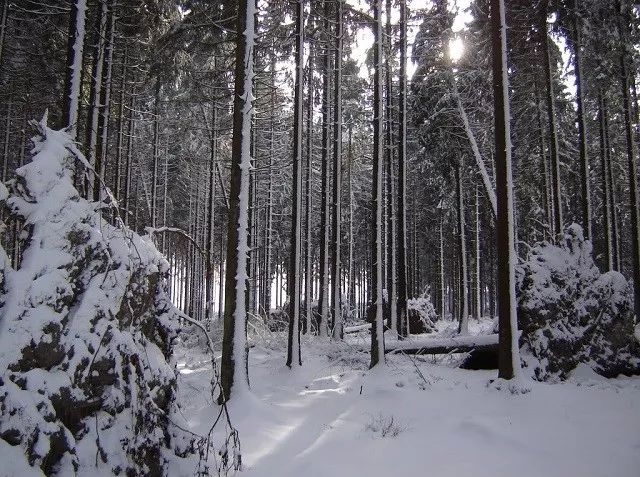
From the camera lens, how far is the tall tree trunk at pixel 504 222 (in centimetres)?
840

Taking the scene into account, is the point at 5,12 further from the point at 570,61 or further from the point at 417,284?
the point at 417,284

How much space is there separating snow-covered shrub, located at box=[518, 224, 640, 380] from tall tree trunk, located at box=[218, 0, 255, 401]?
6.38 metres

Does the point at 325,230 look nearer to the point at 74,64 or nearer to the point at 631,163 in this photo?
the point at 74,64

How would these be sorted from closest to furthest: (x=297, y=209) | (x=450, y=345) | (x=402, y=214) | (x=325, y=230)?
(x=450, y=345)
(x=297, y=209)
(x=402, y=214)
(x=325, y=230)

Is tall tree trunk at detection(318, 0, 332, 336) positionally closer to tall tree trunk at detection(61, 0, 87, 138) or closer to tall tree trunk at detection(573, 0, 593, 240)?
tall tree trunk at detection(61, 0, 87, 138)

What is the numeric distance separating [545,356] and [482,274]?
97.7ft

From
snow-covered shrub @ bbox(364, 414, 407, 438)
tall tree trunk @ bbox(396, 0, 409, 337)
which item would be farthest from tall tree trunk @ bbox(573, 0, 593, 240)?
snow-covered shrub @ bbox(364, 414, 407, 438)

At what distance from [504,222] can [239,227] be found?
5465 millimetres

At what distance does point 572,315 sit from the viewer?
9898 millimetres

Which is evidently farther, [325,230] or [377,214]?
[325,230]

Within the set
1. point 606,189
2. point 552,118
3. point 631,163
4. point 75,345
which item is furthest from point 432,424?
point 606,189

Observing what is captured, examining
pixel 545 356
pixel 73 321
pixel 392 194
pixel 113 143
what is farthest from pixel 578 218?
pixel 73 321

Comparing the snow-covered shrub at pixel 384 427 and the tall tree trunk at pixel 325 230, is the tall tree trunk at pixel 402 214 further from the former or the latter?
the snow-covered shrub at pixel 384 427

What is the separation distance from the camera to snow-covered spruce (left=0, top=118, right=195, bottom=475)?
3.21 meters
